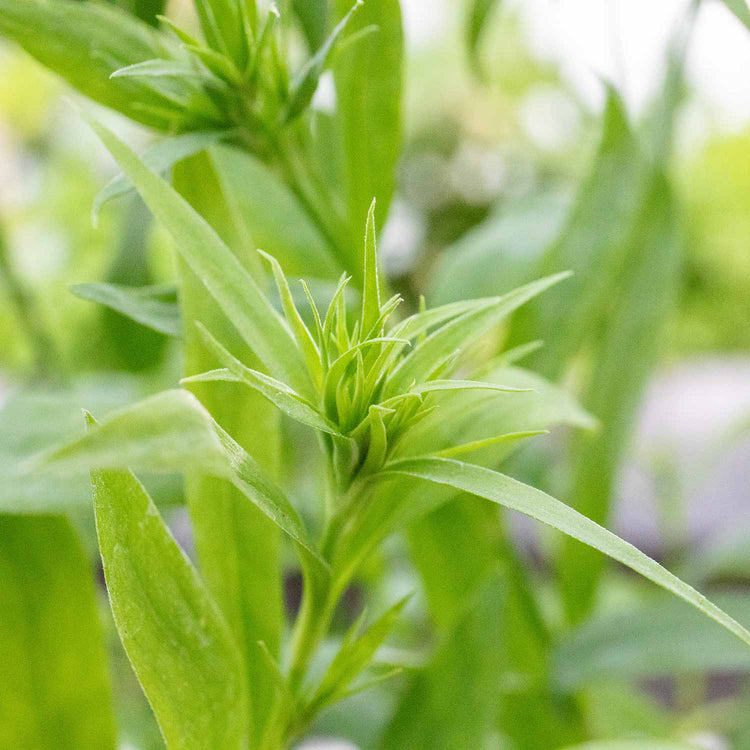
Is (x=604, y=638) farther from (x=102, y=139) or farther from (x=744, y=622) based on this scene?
(x=102, y=139)

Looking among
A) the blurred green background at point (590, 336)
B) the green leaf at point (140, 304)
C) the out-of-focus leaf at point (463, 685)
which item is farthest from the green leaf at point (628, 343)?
the green leaf at point (140, 304)

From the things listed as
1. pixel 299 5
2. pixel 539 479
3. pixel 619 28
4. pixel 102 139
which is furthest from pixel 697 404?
pixel 102 139

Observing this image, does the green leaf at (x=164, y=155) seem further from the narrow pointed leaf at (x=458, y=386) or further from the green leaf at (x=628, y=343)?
the green leaf at (x=628, y=343)

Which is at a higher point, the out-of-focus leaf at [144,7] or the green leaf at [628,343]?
the out-of-focus leaf at [144,7]

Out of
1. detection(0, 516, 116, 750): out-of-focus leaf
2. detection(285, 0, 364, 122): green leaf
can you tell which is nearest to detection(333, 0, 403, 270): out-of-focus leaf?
detection(285, 0, 364, 122): green leaf

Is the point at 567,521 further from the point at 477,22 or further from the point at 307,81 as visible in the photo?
the point at 477,22

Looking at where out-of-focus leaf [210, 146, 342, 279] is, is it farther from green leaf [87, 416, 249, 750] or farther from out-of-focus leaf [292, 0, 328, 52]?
green leaf [87, 416, 249, 750]

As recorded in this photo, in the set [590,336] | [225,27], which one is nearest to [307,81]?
[225,27]
